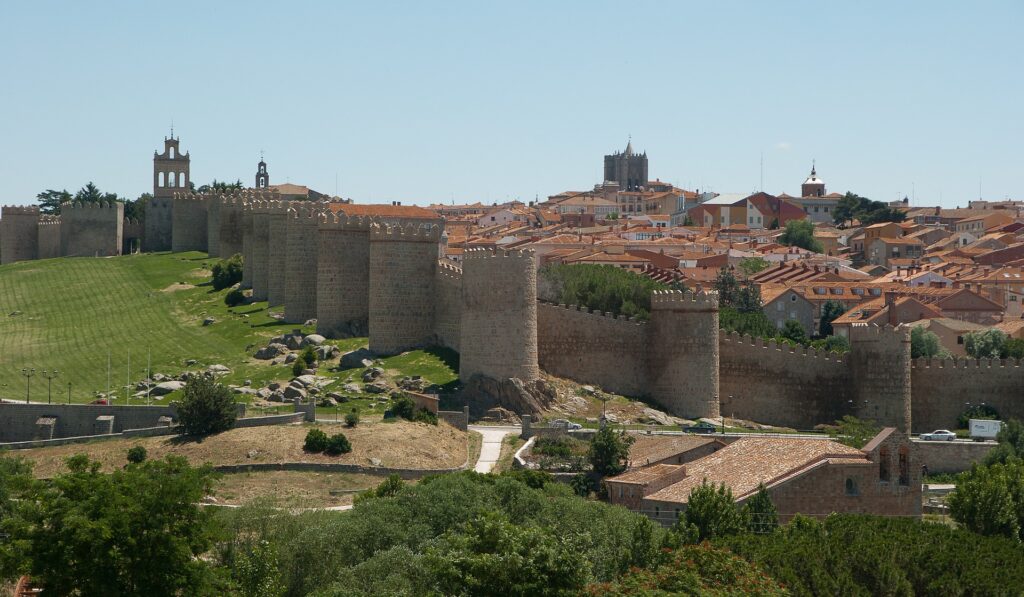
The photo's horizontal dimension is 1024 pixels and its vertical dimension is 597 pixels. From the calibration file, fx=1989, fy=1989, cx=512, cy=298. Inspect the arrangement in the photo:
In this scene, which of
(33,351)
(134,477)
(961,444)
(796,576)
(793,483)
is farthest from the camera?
(33,351)

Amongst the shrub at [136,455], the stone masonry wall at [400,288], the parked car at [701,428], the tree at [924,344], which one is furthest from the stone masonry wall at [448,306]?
the tree at [924,344]

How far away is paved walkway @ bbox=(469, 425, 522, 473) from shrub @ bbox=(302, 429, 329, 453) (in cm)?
394

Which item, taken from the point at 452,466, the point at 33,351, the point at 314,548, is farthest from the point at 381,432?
the point at 33,351

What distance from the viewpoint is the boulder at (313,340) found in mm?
63156

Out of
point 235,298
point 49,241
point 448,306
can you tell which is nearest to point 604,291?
point 448,306

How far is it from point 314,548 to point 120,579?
14.8ft

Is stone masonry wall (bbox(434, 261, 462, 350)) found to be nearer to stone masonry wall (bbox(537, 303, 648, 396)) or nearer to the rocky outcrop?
stone masonry wall (bbox(537, 303, 648, 396))

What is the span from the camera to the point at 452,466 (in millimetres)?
51062

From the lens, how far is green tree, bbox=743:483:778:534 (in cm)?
4250

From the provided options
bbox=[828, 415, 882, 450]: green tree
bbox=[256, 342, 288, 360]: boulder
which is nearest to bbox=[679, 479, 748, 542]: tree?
bbox=[828, 415, 882, 450]: green tree

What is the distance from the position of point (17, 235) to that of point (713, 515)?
59.0 meters

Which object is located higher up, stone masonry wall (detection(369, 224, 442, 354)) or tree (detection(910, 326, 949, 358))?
stone masonry wall (detection(369, 224, 442, 354))

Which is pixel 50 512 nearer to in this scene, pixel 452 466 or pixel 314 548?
pixel 314 548

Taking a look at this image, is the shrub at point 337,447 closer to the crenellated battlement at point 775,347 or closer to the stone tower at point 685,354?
the stone tower at point 685,354
